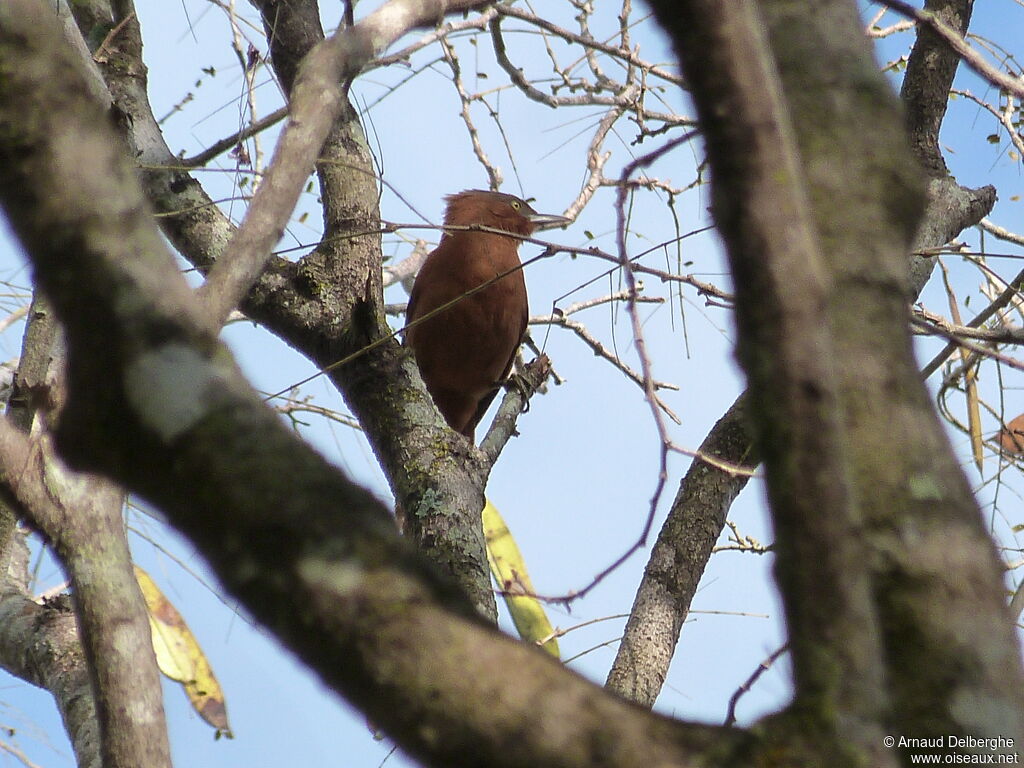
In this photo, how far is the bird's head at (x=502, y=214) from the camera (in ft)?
18.7

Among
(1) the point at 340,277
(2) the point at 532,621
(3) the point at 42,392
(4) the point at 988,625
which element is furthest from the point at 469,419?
(4) the point at 988,625

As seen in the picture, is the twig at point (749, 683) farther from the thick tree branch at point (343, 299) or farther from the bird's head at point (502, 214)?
the bird's head at point (502, 214)

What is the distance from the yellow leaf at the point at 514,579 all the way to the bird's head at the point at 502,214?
177cm

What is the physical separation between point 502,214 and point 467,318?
83 centimetres

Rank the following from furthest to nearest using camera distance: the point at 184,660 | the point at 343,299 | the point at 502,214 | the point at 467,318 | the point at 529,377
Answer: the point at 502,214
the point at 467,318
the point at 529,377
the point at 184,660
the point at 343,299

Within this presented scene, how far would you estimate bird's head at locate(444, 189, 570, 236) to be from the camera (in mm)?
5691

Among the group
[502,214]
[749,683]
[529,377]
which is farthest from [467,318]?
[749,683]

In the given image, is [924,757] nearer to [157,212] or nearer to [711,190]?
[711,190]

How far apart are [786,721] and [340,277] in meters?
2.13

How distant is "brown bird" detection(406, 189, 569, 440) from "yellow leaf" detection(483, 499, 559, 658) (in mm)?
689

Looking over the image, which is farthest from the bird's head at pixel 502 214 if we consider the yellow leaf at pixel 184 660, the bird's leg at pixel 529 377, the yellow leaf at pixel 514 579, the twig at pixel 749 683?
the twig at pixel 749 683

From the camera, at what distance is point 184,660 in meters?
3.97

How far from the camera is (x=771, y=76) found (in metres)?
0.89

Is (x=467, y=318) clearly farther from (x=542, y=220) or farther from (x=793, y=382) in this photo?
(x=793, y=382)
